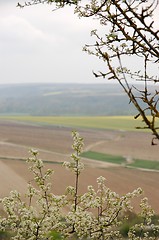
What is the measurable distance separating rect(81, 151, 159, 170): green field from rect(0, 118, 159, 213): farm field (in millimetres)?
1129

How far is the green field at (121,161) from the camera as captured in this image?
3794cm

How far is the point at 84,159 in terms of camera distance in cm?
4053

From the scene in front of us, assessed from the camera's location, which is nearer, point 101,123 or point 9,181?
point 9,181

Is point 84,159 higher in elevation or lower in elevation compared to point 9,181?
higher

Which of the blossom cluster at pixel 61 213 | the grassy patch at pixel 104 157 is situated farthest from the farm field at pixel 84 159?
the blossom cluster at pixel 61 213

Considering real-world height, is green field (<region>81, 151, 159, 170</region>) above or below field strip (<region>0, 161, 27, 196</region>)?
above

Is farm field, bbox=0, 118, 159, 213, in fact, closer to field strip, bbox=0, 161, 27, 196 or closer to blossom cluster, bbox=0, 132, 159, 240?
field strip, bbox=0, 161, 27, 196

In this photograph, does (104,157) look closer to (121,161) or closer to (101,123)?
(121,161)

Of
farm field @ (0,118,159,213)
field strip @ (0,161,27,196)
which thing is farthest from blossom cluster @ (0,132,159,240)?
field strip @ (0,161,27,196)

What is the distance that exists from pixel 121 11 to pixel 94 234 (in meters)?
3.06

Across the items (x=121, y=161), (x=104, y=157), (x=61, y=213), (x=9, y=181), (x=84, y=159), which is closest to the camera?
(x=61, y=213)

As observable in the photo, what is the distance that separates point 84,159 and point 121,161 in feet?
10.6

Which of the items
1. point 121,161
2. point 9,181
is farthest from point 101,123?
point 9,181

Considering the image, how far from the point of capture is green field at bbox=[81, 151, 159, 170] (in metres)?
37.9
